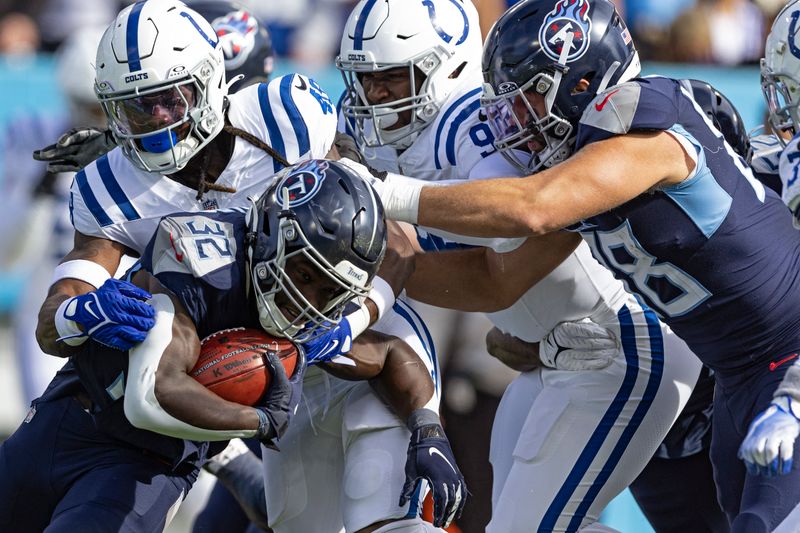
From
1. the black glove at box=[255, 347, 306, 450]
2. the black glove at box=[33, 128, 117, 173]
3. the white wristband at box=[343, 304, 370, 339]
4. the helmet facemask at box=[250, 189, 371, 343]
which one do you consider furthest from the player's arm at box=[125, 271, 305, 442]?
the black glove at box=[33, 128, 117, 173]

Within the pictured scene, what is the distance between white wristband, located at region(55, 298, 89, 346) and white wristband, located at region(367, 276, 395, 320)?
2.49ft

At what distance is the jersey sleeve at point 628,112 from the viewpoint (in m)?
3.30

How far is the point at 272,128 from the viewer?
12.9 ft

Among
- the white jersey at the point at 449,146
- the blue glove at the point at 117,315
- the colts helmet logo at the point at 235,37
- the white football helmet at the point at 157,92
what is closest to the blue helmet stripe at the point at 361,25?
the white jersey at the point at 449,146

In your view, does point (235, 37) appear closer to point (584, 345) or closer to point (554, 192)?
point (584, 345)

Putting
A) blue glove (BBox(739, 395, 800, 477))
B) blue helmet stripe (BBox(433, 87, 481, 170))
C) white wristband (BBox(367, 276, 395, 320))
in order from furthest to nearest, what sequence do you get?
1. blue helmet stripe (BBox(433, 87, 481, 170))
2. white wristband (BBox(367, 276, 395, 320))
3. blue glove (BBox(739, 395, 800, 477))

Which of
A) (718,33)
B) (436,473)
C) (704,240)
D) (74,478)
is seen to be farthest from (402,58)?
(718,33)

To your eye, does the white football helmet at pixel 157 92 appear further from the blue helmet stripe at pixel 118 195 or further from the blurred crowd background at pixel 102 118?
the blurred crowd background at pixel 102 118

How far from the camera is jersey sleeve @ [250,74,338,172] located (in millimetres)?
3900

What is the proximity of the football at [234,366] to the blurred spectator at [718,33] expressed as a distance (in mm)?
5352

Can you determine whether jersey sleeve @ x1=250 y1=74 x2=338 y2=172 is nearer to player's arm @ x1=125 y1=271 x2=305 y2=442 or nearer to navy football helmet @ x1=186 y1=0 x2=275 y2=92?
player's arm @ x1=125 y1=271 x2=305 y2=442

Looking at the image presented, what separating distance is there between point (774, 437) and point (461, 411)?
3.05m

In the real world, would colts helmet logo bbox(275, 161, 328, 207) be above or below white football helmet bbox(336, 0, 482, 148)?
above

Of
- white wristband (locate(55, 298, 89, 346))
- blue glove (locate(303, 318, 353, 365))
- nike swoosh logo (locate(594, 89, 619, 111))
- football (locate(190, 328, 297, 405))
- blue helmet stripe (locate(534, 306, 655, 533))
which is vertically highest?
nike swoosh logo (locate(594, 89, 619, 111))
